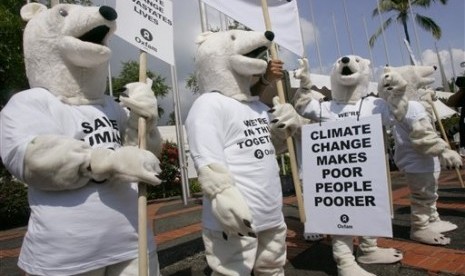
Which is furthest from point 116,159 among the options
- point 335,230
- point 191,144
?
point 335,230

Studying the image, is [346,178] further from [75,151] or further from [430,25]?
[430,25]

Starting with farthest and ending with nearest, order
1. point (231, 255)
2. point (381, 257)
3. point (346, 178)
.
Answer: point (381, 257) < point (346, 178) < point (231, 255)

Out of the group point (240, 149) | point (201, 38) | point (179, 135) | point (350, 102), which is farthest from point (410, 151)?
point (179, 135)

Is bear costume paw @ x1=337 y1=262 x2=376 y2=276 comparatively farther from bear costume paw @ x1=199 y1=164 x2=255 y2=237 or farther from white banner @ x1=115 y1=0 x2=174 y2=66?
white banner @ x1=115 y1=0 x2=174 y2=66

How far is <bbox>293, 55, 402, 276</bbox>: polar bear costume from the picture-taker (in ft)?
11.3

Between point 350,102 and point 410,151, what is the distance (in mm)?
1043

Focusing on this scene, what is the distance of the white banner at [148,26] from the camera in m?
2.11

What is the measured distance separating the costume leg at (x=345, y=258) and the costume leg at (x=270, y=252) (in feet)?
2.32

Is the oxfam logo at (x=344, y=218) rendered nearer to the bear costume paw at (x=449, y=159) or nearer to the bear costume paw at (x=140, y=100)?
the bear costume paw at (x=140, y=100)

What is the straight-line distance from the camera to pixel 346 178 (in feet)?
9.65

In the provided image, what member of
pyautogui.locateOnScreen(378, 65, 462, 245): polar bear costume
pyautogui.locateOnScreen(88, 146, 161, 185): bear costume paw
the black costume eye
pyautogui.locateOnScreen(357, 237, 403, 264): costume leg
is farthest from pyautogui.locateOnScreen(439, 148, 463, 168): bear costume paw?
the black costume eye

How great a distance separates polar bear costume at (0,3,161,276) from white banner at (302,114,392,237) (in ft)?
4.51

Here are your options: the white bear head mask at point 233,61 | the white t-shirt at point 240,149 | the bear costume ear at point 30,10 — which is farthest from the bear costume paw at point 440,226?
the bear costume ear at point 30,10

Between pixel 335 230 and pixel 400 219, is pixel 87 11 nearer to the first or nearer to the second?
pixel 335 230
